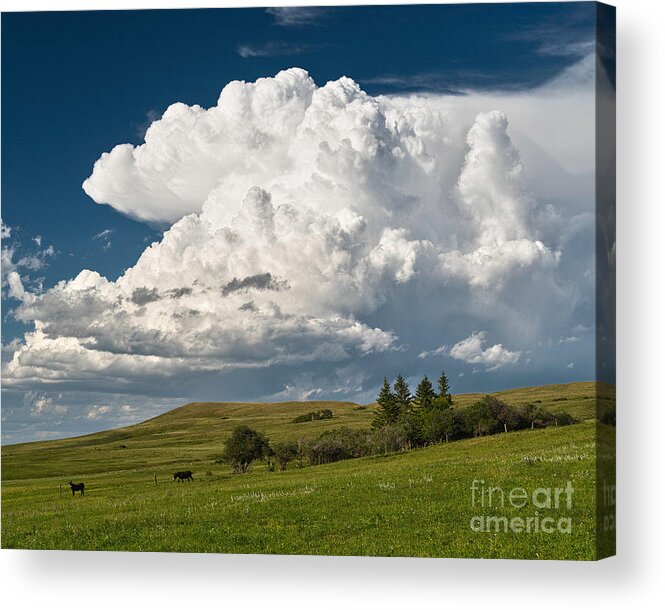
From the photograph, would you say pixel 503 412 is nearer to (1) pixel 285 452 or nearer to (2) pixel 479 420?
(2) pixel 479 420

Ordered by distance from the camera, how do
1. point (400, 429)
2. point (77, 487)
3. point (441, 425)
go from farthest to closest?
point (77, 487)
point (400, 429)
point (441, 425)

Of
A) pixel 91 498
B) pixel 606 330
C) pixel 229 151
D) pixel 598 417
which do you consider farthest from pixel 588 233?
pixel 91 498

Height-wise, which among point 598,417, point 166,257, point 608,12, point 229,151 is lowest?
point 598,417

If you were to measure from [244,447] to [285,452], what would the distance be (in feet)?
4.27

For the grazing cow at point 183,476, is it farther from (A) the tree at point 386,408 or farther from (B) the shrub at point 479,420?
(B) the shrub at point 479,420

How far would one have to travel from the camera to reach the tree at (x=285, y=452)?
3803cm

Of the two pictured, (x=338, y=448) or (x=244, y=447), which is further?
(x=338, y=448)

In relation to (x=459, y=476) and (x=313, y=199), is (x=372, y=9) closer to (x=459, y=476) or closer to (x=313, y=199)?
(x=313, y=199)

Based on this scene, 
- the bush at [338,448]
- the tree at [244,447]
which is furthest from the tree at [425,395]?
the tree at [244,447]

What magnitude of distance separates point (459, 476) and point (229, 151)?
12207 mm

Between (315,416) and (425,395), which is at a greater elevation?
(425,395)

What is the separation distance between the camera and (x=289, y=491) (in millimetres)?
37469

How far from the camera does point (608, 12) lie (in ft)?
112

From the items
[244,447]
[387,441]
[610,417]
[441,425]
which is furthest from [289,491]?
[610,417]
